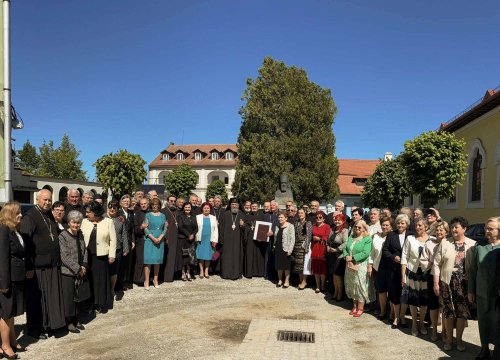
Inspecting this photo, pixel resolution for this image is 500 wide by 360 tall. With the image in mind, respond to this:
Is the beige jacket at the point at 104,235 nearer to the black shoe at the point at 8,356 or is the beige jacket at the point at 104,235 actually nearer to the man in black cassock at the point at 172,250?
the black shoe at the point at 8,356

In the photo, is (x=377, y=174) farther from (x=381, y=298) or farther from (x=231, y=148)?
(x=231, y=148)

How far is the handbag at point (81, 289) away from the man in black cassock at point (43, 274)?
0.26 meters

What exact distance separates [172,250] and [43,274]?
157 inches

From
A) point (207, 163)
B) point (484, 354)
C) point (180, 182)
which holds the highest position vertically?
point (207, 163)

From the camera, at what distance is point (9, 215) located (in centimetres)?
489

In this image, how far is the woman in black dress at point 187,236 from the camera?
9.52 meters

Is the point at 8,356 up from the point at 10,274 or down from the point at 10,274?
down

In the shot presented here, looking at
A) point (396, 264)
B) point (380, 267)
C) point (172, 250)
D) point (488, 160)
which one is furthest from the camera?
point (488, 160)

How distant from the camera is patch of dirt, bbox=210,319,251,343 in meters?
5.83

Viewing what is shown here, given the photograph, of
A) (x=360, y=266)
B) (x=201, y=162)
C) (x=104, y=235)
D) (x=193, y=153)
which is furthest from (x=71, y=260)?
(x=193, y=153)

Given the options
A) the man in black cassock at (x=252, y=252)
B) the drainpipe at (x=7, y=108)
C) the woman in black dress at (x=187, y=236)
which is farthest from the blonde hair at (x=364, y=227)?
the drainpipe at (x=7, y=108)

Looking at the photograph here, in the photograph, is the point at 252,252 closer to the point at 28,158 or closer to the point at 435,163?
the point at 435,163

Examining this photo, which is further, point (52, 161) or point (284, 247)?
point (52, 161)

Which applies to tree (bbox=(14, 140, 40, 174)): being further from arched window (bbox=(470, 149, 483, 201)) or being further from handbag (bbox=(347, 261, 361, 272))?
handbag (bbox=(347, 261, 361, 272))
